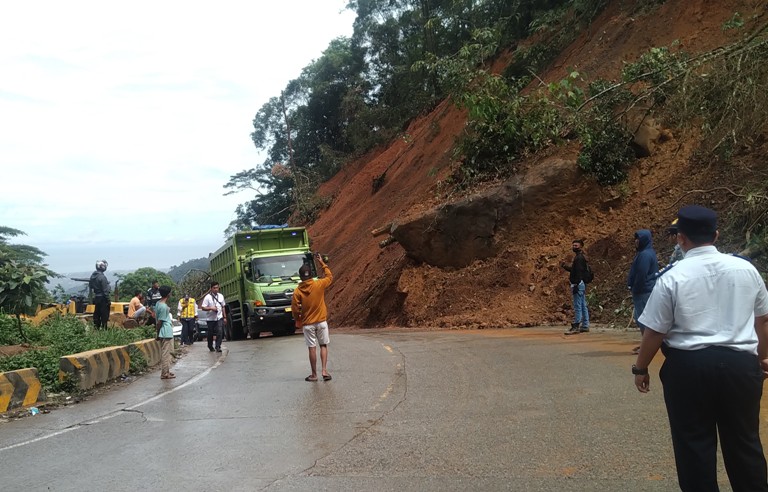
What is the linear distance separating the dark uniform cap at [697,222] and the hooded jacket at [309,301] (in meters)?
6.87

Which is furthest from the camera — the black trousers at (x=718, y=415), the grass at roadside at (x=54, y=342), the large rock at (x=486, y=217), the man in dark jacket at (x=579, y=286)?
the large rock at (x=486, y=217)

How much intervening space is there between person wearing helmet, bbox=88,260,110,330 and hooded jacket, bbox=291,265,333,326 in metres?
6.77

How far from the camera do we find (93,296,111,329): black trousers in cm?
1570

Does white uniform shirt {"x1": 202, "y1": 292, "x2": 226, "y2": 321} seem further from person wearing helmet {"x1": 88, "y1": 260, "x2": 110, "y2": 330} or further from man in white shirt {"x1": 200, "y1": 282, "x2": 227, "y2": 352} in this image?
person wearing helmet {"x1": 88, "y1": 260, "x2": 110, "y2": 330}

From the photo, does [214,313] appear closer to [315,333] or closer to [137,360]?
[137,360]

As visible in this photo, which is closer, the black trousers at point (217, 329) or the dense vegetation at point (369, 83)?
the black trousers at point (217, 329)

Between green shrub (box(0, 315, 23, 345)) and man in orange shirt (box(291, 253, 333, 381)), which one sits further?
green shrub (box(0, 315, 23, 345))

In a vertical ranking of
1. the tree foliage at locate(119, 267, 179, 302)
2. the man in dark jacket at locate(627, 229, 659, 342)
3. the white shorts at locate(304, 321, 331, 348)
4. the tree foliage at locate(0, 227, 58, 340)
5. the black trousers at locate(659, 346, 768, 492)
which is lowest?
the black trousers at locate(659, 346, 768, 492)

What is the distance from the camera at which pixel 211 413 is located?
819 centimetres

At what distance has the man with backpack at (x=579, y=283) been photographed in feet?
43.4

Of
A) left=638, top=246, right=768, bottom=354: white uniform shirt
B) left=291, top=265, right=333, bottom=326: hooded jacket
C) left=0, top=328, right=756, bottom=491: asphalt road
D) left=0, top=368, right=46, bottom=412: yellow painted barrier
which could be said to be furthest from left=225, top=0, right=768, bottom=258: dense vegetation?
left=0, top=368, right=46, bottom=412: yellow painted barrier

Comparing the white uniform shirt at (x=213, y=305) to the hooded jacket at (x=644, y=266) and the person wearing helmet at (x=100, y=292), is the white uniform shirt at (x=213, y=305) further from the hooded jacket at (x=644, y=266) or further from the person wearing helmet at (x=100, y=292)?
the hooded jacket at (x=644, y=266)

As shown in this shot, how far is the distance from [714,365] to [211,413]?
624 centimetres

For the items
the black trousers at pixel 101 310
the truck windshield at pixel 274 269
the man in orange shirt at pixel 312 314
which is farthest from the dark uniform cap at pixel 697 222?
the truck windshield at pixel 274 269
